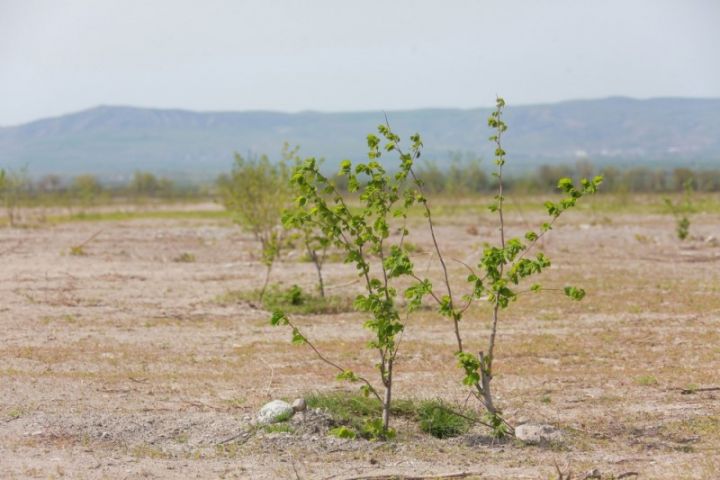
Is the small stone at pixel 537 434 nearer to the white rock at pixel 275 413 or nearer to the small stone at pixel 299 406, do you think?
the small stone at pixel 299 406

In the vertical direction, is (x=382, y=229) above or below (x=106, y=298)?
above

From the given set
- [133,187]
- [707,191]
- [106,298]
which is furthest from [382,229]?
[133,187]

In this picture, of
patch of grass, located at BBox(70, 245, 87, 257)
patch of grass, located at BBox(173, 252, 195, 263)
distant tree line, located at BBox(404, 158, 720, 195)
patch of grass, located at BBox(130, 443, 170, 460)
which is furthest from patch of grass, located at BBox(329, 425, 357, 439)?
patch of grass, located at BBox(70, 245, 87, 257)

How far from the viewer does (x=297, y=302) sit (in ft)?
47.0

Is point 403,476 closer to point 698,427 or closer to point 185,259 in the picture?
point 698,427

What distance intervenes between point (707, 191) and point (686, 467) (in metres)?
60.3

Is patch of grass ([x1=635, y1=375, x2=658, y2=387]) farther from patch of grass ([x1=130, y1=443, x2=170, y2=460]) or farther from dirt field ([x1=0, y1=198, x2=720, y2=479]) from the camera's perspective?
patch of grass ([x1=130, y1=443, x2=170, y2=460])

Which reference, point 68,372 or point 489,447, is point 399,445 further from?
point 68,372

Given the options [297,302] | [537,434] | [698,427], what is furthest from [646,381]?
[297,302]

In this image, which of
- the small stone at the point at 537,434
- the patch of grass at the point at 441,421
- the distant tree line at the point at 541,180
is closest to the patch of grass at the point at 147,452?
the patch of grass at the point at 441,421

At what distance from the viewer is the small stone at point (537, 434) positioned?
7.34 metres

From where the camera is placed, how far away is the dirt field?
6.93m

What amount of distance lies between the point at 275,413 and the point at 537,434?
2.16 meters

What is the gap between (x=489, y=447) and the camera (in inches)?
286
